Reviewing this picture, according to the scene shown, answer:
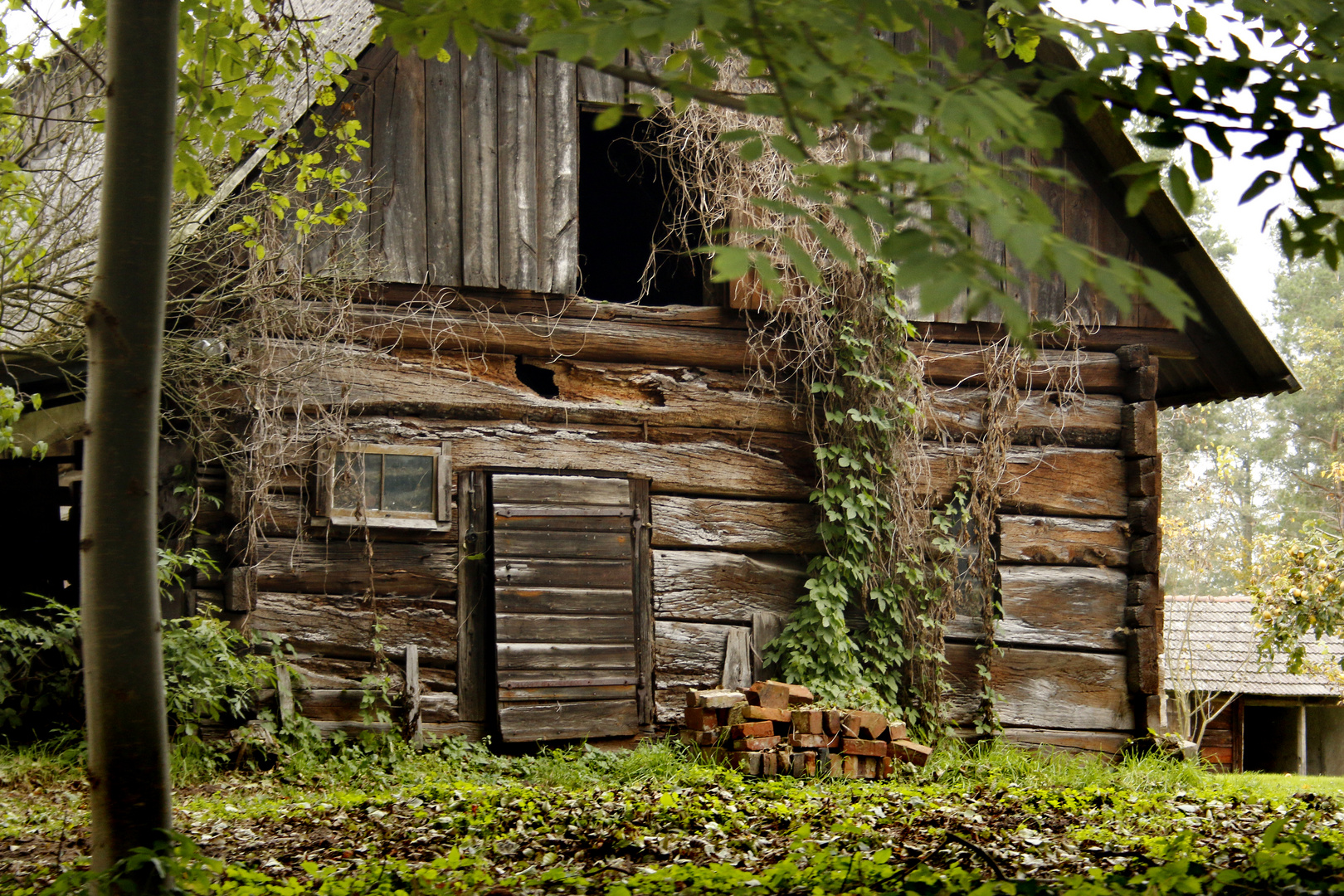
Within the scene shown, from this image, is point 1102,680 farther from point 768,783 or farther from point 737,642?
point 768,783

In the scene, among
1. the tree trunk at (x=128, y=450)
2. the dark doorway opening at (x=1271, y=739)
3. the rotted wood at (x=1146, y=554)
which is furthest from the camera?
the dark doorway opening at (x=1271, y=739)


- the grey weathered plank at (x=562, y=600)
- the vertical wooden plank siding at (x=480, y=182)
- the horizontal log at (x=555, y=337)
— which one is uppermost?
the vertical wooden plank siding at (x=480, y=182)

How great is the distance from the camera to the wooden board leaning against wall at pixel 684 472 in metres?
7.95

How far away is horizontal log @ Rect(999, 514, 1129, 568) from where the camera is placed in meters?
9.32

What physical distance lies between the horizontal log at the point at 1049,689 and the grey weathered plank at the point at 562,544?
9.80 ft

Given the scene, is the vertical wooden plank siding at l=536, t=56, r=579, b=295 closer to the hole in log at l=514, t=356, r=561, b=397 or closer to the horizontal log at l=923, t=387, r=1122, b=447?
the hole in log at l=514, t=356, r=561, b=397

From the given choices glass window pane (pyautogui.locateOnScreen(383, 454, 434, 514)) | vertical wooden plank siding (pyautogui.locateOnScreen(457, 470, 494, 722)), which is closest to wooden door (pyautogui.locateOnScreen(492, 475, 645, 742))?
vertical wooden plank siding (pyautogui.locateOnScreen(457, 470, 494, 722))

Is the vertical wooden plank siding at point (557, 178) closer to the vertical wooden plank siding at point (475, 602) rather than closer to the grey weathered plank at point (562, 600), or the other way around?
the vertical wooden plank siding at point (475, 602)

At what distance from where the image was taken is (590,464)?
856 cm

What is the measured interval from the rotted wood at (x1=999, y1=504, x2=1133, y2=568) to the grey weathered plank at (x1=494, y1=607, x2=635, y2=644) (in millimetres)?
→ 3389

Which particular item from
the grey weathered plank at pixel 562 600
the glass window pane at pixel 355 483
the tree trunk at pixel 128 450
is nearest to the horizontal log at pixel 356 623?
the grey weathered plank at pixel 562 600

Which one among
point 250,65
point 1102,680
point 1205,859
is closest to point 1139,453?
point 1102,680

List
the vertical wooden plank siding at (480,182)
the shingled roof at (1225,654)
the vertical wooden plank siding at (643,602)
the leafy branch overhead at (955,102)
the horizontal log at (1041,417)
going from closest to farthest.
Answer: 1. the leafy branch overhead at (955,102)
2. the vertical wooden plank siding at (480,182)
3. the vertical wooden plank siding at (643,602)
4. the horizontal log at (1041,417)
5. the shingled roof at (1225,654)

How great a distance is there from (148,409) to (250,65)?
2395mm
